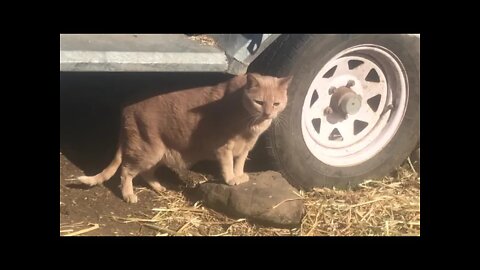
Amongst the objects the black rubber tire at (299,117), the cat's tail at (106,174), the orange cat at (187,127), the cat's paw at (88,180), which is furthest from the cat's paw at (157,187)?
the black rubber tire at (299,117)

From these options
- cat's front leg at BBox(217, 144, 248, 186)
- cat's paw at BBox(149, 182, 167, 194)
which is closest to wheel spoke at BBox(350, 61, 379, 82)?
cat's front leg at BBox(217, 144, 248, 186)

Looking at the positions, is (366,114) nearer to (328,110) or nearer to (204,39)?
(328,110)

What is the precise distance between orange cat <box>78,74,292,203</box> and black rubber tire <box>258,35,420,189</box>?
6.6 inches

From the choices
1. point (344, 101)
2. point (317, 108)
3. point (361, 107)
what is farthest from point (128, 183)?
point (361, 107)

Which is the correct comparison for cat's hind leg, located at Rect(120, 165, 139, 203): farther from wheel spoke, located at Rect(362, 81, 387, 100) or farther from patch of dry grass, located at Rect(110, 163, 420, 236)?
wheel spoke, located at Rect(362, 81, 387, 100)

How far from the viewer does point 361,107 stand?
427cm

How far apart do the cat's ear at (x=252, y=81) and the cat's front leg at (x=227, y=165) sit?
1.37 ft

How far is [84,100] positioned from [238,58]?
131 centimetres

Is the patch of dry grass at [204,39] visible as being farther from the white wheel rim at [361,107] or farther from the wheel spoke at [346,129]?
the wheel spoke at [346,129]

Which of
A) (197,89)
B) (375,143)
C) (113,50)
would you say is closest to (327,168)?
(375,143)

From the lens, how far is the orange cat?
400cm

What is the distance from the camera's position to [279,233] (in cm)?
379

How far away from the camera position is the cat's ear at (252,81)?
3.83 m

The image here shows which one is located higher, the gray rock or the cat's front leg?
the cat's front leg
